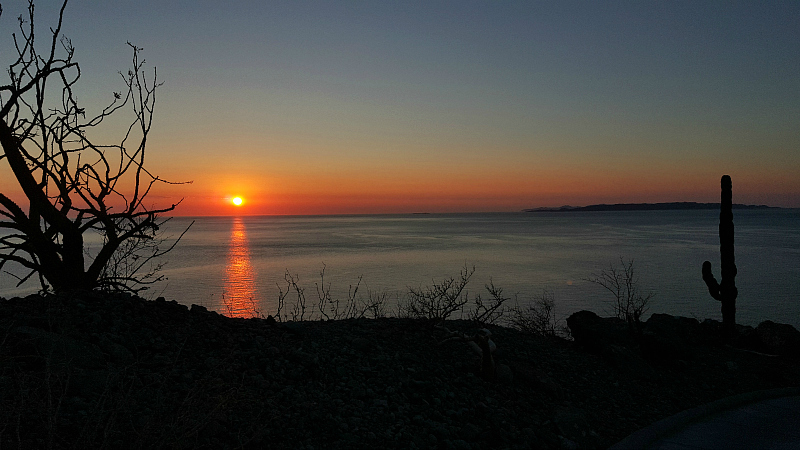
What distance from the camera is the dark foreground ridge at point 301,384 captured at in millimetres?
4406

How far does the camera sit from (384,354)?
703 cm

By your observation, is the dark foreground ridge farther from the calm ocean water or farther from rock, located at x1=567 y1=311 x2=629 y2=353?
the calm ocean water

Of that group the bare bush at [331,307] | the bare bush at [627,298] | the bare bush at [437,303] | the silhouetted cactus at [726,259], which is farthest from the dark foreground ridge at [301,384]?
the bare bush at [331,307]

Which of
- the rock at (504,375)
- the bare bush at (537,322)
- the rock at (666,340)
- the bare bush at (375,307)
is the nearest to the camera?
the rock at (504,375)

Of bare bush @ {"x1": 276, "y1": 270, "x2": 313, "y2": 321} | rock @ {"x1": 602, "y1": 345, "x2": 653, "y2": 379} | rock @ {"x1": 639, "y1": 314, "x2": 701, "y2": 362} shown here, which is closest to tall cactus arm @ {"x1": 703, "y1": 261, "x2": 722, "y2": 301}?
rock @ {"x1": 639, "y1": 314, "x2": 701, "y2": 362}

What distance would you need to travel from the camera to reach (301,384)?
5.83 meters

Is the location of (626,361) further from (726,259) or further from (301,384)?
(301,384)

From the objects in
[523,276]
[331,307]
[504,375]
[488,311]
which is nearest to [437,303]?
[488,311]

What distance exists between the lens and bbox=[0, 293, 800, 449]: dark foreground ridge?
14.5ft

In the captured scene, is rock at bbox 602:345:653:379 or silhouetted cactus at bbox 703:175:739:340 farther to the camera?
silhouetted cactus at bbox 703:175:739:340

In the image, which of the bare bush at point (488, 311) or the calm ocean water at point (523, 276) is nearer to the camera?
the bare bush at point (488, 311)

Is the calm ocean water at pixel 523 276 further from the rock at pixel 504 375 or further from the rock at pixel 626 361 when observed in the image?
the rock at pixel 504 375

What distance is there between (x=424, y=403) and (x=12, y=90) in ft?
19.8

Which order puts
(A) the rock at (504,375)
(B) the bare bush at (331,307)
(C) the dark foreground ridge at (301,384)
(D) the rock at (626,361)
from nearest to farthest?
(C) the dark foreground ridge at (301,384), (A) the rock at (504,375), (D) the rock at (626,361), (B) the bare bush at (331,307)
